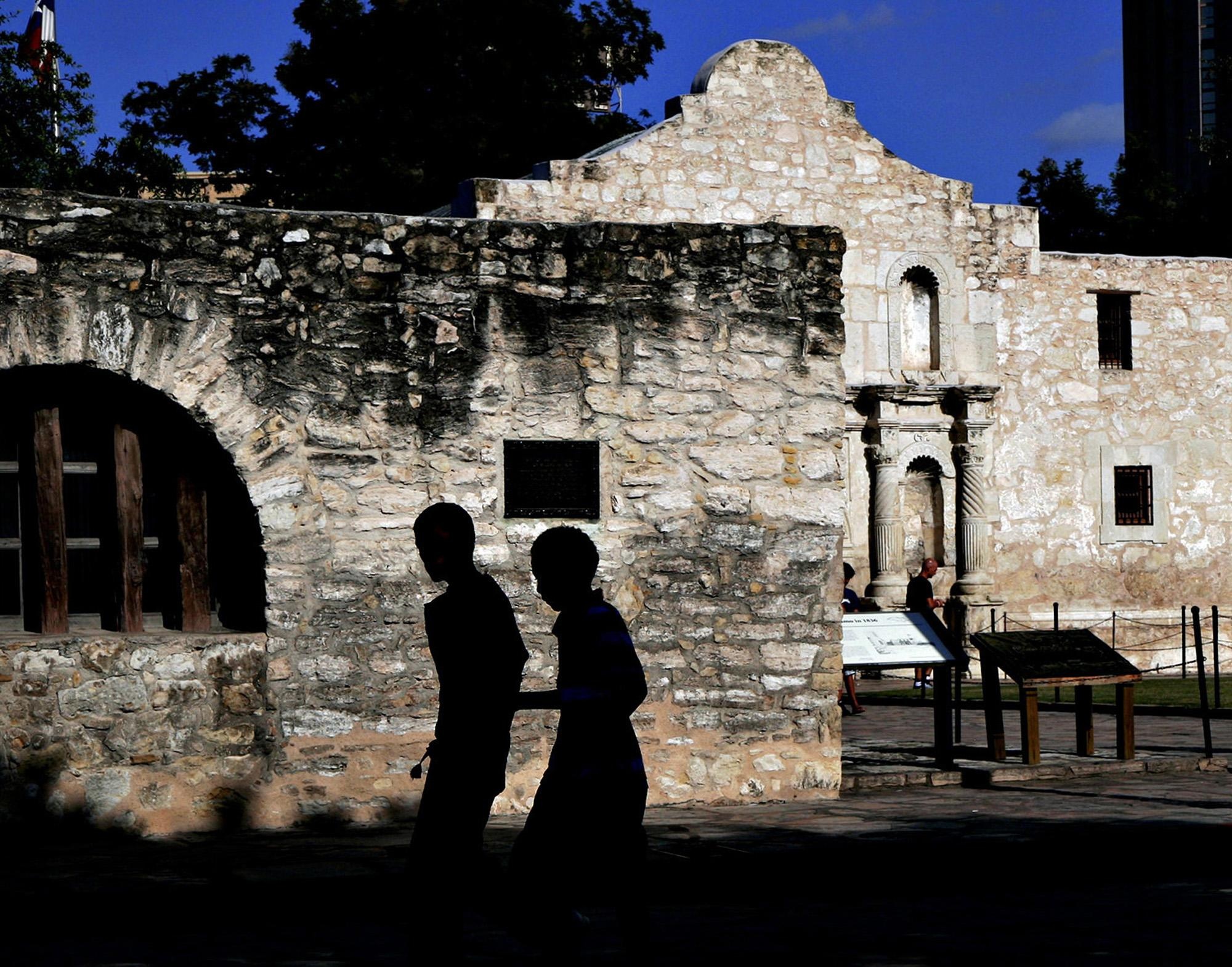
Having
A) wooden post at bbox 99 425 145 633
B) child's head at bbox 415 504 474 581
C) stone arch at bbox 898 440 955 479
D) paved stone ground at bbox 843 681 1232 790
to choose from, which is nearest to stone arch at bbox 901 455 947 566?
stone arch at bbox 898 440 955 479

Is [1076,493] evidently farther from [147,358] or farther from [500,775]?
[500,775]

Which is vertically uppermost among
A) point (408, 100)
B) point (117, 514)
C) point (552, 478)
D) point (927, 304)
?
point (408, 100)

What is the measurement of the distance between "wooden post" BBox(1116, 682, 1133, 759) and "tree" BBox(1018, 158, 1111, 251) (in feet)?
94.6

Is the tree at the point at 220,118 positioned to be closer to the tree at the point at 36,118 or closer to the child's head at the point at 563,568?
the tree at the point at 36,118

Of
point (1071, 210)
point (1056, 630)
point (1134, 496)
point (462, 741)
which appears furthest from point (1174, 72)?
point (462, 741)

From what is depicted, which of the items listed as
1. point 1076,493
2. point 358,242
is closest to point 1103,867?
point 358,242

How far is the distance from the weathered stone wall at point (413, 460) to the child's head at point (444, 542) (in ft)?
11.1

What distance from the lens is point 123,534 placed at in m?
8.81

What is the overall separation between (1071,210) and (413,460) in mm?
33268

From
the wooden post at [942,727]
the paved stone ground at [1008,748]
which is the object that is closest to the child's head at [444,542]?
the paved stone ground at [1008,748]

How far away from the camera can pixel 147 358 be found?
853 centimetres

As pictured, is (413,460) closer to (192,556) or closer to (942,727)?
(192,556)

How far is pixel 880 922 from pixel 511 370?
3.68 metres

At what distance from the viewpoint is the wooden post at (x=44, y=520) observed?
28.3 feet
